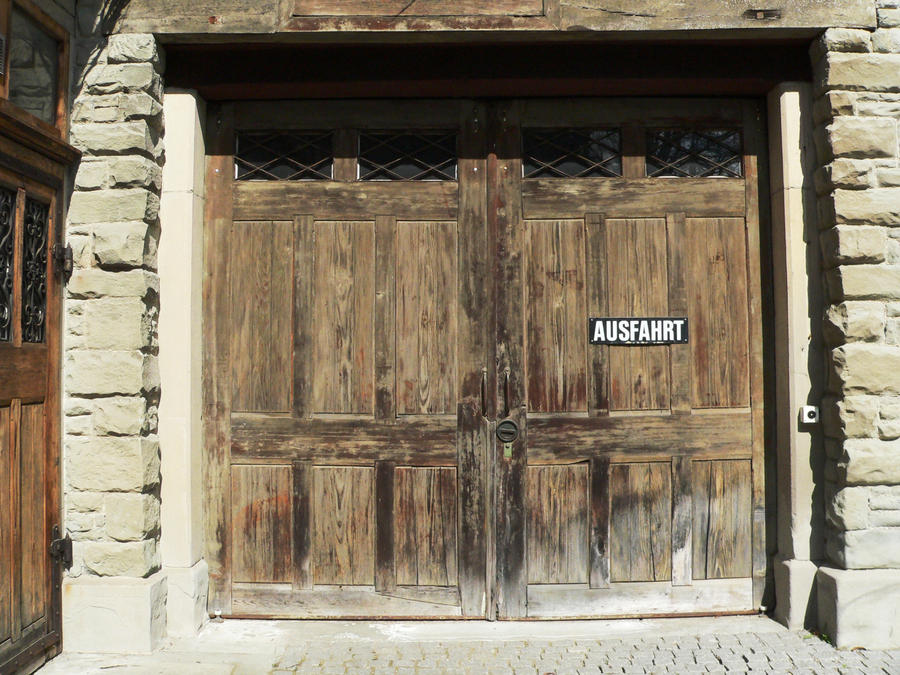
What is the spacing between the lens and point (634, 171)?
4461mm

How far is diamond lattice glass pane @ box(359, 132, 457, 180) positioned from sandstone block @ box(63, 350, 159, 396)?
176cm

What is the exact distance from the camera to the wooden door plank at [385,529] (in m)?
4.36

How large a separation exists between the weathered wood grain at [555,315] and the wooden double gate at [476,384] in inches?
0.5

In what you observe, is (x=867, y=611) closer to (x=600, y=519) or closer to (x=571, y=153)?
(x=600, y=519)

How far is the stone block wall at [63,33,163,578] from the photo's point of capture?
13.0ft

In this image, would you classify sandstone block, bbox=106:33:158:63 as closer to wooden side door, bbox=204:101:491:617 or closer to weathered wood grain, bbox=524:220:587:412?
wooden side door, bbox=204:101:491:617

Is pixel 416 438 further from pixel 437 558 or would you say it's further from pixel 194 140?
pixel 194 140

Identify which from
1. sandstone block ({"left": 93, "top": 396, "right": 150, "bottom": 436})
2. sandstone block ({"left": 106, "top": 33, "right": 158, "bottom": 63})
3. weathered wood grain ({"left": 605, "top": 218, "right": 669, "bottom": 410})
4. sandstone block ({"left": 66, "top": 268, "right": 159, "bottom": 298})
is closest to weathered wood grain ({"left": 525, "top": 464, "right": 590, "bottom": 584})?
weathered wood grain ({"left": 605, "top": 218, "right": 669, "bottom": 410})

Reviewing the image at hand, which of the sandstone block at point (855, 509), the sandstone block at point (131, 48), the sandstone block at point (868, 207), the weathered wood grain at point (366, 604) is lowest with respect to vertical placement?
the weathered wood grain at point (366, 604)

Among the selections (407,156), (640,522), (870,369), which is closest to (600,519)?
(640,522)

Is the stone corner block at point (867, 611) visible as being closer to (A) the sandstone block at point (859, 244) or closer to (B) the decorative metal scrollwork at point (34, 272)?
(A) the sandstone block at point (859, 244)

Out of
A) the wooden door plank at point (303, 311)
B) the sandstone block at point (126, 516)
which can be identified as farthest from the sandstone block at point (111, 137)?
the sandstone block at point (126, 516)

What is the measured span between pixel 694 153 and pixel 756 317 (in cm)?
110

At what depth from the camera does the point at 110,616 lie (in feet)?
12.7
